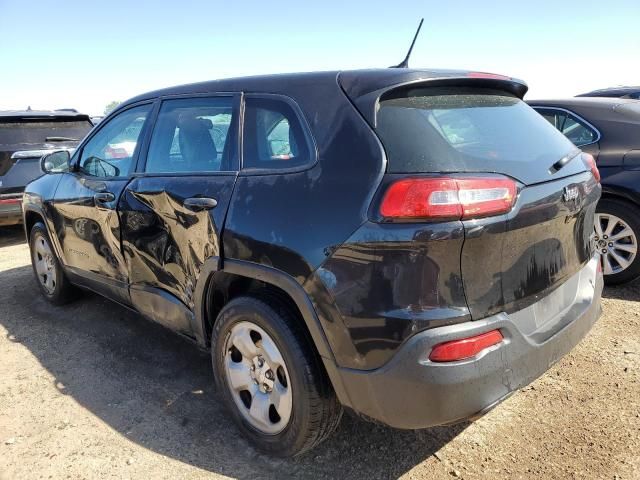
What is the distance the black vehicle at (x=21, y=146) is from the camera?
6820mm

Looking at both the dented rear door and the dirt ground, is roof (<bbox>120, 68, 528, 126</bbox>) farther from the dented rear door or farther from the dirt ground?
the dirt ground

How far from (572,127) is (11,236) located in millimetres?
7895

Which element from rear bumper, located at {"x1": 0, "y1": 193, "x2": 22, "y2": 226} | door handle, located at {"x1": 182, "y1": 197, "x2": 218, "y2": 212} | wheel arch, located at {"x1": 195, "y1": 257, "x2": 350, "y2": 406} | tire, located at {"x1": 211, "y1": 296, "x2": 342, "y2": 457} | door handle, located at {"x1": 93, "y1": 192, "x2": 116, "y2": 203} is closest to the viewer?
wheel arch, located at {"x1": 195, "y1": 257, "x2": 350, "y2": 406}

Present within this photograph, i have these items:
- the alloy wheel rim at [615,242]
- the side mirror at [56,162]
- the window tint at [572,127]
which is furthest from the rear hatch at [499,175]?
the side mirror at [56,162]

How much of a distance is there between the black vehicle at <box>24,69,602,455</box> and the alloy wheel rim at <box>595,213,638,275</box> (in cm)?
192

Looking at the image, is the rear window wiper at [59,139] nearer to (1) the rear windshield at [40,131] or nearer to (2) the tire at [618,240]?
(1) the rear windshield at [40,131]

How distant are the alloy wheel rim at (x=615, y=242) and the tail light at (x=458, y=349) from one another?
2883 millimetres

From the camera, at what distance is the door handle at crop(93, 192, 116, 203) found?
3.34m

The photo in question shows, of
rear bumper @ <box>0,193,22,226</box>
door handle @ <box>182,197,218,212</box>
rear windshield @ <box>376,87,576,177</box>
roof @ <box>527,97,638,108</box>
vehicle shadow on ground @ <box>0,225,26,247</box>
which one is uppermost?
rear windshield @ <box>376,87,576,177</box>

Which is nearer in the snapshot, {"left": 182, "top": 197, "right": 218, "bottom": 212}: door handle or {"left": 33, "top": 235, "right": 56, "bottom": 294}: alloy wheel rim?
{"left": 182, "top": 197, "right": 218, "bottom": 212}: door handle

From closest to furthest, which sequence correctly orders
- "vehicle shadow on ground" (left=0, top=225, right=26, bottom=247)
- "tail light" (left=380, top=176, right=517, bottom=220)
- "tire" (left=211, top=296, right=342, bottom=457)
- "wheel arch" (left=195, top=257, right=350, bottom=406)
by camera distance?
"tail light" (left=380, top=176, right=517, bottom=220) < "wheel arch" (left=195, top=257, right=350, bottom=406) < "tire" (left=211, top=296, right=342, bottom=457) < "vehicle shadow on ground" (left=0, top=225, right=26, bottom=247)

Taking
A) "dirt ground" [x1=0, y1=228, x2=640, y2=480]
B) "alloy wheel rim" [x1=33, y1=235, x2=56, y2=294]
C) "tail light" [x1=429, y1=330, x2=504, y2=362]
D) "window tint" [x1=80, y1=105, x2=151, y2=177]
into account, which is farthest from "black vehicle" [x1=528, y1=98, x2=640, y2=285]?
"alloy wheel rim" [x1=33, y1=235, x2=56, y2=294]

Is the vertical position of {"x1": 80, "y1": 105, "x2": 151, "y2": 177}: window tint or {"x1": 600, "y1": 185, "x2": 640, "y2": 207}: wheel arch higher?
{"x1": 80, "y1": 105, "x2": 151, "y2": 177}: window tint

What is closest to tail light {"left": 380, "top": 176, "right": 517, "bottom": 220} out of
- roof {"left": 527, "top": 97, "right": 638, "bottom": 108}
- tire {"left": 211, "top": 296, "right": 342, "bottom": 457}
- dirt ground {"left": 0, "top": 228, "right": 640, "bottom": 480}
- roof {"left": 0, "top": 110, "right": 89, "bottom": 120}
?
tire {"left": 211, "top": 296, "right": 342, "bottom": 457}
